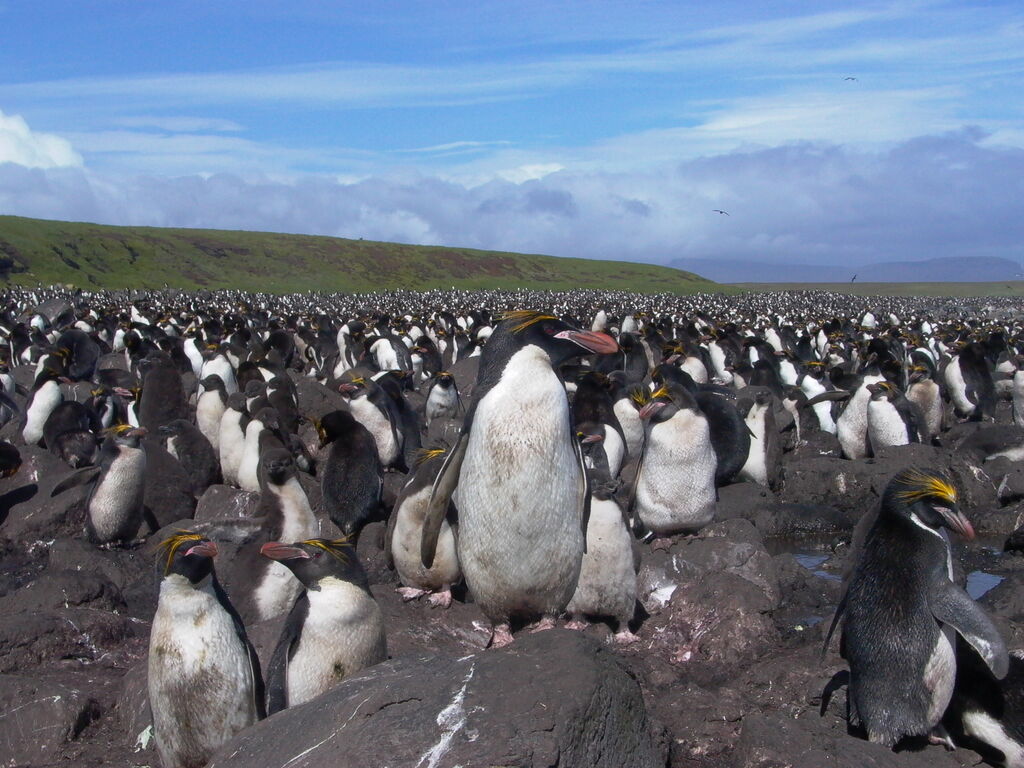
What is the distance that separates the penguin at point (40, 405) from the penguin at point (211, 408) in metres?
2.18

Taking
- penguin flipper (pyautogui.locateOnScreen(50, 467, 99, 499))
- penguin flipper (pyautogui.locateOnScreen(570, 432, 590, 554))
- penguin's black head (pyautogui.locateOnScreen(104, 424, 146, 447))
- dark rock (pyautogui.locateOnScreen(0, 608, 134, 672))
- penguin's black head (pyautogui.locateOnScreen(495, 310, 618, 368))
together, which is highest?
penguin's black head (pyautogui.locateOnScreen(495, 310, 618, 368))

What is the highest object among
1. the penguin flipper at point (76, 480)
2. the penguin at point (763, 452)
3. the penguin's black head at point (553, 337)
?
→ the penguin's black head at point (553, 337)

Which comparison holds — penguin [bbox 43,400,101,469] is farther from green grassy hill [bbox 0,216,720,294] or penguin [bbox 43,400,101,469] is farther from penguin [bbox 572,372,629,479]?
green grassy hill [bbox 0,216,720,294]

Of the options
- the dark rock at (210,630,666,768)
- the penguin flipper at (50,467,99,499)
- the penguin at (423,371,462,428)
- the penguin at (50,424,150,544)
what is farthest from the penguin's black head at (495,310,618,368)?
the penguin at (423,371,462,428)

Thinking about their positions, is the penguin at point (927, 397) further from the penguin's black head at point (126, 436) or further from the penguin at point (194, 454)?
the penguin's black head at point (126, 436)

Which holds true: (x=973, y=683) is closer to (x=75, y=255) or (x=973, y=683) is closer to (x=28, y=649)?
(x=28, y=649)

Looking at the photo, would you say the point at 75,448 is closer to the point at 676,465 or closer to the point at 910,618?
the point at 676,465

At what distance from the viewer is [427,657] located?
385cm

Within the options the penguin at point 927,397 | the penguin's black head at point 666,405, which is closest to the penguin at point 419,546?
the penguin's black head at point 666,405

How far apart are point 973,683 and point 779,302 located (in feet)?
214

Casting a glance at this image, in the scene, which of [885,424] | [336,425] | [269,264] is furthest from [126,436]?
[269,264]

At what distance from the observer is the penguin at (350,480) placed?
8.19 meters

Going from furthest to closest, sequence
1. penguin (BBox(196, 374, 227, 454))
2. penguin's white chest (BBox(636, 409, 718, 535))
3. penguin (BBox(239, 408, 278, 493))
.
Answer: penguin (BBox(196, 374, 227, 454)) → penguin (BBox(239, 408, 278, 493)) → penguin's white chest (BBox(636, 409, 718, 535))

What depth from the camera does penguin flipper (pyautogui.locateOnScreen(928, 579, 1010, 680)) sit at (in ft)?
13.5
